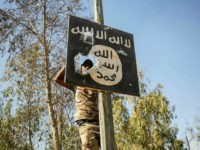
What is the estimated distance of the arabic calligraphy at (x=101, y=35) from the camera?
8.95 ft

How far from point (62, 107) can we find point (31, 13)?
14.1ft

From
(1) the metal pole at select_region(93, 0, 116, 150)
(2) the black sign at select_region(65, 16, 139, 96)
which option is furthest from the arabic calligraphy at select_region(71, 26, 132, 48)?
(1) the metal pole at select_region(93, 0, 116, 150)

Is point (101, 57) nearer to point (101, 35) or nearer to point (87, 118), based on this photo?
point (101, 35)

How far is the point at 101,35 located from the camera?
9.30ft

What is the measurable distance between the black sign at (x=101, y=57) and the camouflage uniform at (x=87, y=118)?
99cm

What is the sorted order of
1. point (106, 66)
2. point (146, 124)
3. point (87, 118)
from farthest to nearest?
point (146, 124)
point (87, 118)
point (106, 66)

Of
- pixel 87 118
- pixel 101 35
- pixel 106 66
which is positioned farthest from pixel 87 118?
pixel 101 35

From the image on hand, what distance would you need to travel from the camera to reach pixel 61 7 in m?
12.9

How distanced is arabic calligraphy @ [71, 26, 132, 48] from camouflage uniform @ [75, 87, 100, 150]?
1.10 meters

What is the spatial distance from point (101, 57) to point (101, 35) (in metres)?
0.23

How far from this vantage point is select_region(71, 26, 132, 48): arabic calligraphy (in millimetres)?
2727

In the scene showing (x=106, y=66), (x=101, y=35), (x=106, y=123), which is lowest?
(x=106, y=123)

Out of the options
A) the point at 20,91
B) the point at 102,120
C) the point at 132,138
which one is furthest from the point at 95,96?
the point at 132,138

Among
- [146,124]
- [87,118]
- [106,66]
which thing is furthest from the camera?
[146,124]
